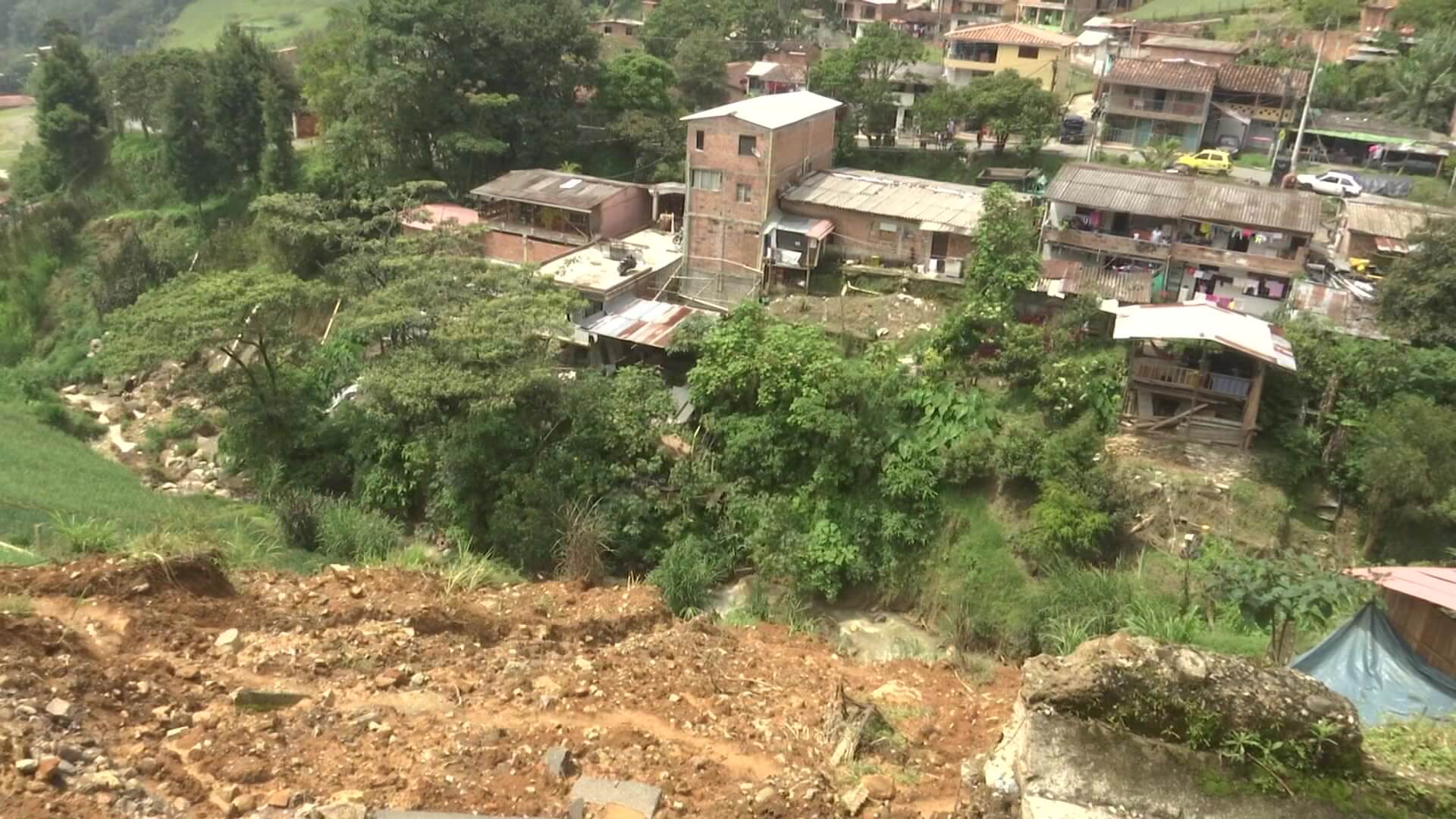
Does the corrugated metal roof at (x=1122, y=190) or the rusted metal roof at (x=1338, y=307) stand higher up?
the corrugated metal roof at (x=1122, y=190)

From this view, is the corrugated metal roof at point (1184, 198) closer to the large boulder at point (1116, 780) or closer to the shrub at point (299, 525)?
the shrub at point (299, 525)

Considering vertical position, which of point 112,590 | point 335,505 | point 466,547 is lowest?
point 466,547

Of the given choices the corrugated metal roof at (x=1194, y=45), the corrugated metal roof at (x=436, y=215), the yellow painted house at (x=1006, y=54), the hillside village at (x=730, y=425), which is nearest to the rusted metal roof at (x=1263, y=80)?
the hillside village at (x=730, y=425)

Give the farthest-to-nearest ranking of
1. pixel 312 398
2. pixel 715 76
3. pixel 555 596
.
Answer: pixel 715 76, pixel 312 398, pixel 555 596

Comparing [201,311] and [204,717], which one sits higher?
[204,717]

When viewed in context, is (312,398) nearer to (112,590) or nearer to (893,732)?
(112,590)

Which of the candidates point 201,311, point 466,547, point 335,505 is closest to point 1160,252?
point 466,547

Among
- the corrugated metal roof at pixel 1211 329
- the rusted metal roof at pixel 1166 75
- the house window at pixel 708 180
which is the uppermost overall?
the rusted metal roof at pixel 1166 75
